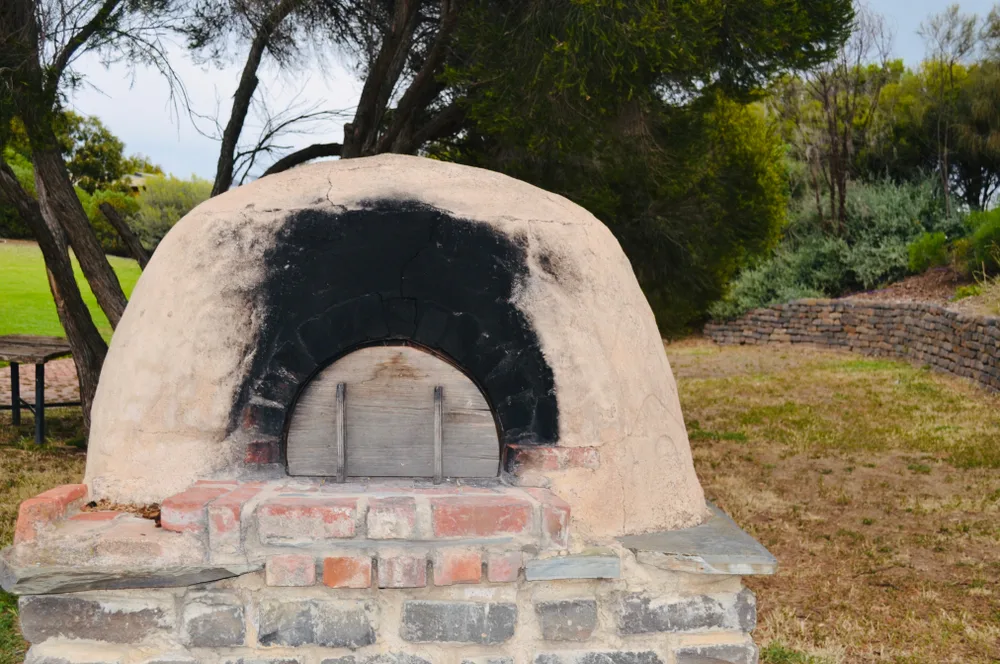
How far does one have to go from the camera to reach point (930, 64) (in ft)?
73.0

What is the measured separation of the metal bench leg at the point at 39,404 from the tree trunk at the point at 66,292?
101 centimetres

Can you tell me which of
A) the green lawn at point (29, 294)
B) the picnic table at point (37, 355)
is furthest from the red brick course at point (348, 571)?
the green lawn at point (29, 294)

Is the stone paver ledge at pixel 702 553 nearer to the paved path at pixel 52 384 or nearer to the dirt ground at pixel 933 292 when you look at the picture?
the paved path at pixel 52 384

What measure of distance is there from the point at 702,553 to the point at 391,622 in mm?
968

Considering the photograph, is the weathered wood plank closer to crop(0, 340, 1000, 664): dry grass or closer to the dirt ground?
crop(0, 340, 1000, 664): dry grass

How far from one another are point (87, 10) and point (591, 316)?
5294 millimetres

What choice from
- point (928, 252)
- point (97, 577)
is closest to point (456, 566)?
point (97, 577)

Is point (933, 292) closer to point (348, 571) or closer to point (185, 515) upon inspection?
point (348, 571)

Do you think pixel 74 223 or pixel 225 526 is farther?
pixel 74 223

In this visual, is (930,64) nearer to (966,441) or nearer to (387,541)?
(966,441)

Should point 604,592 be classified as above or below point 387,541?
below

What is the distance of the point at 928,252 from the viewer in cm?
1673

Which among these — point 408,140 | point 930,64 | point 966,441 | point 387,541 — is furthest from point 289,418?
point 930,64

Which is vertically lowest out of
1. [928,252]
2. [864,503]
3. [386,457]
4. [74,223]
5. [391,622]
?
[864,503]
